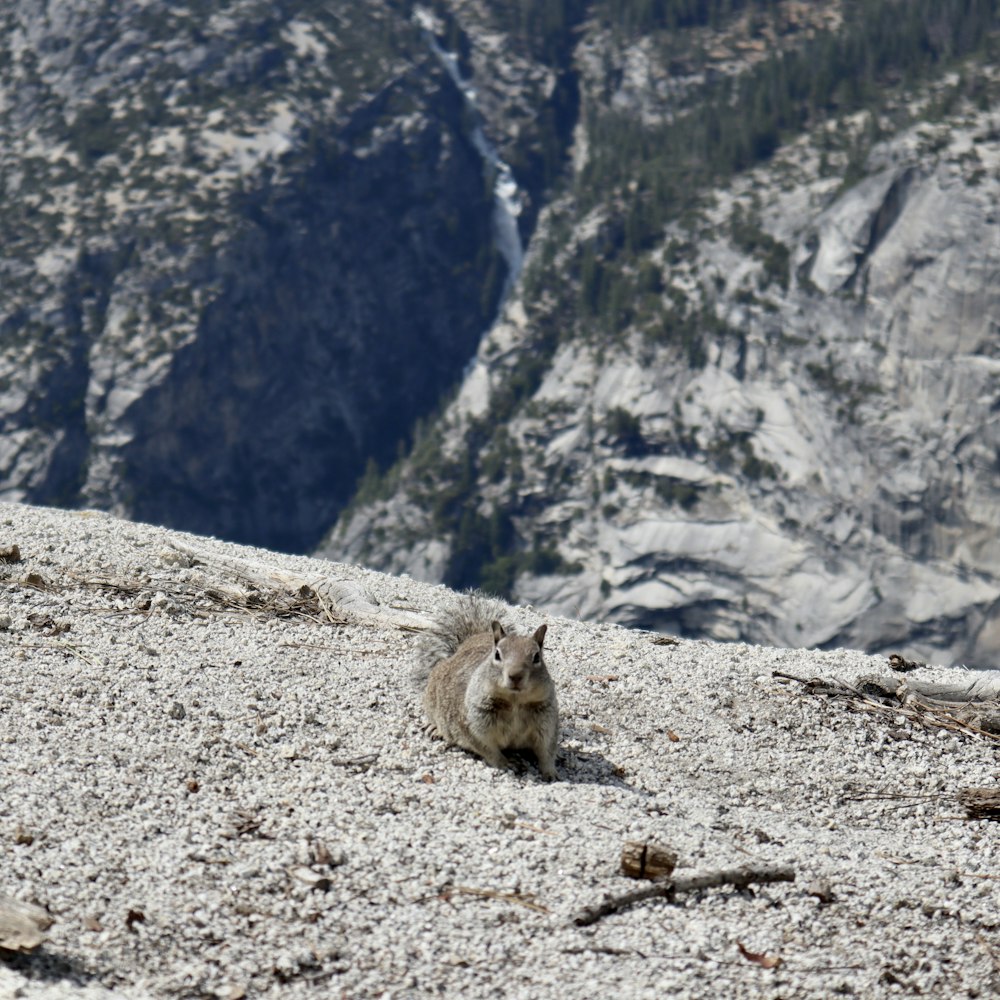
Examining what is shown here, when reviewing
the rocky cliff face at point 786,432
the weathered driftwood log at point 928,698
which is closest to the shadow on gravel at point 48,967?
the weathered driftwood log at point 928,698

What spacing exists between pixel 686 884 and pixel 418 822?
1.77 meters

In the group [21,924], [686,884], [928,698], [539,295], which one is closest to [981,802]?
[928,698]

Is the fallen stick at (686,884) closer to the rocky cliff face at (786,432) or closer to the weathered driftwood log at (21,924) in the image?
the weathered driftwood log at (21,924)

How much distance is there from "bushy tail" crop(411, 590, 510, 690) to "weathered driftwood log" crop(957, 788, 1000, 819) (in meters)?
3.79

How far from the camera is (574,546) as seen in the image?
11556 cm

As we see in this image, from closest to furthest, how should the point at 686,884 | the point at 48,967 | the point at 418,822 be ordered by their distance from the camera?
the point at 48,967, the point at 686,884, the point at 418,822

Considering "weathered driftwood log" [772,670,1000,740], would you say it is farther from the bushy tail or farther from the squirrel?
the squirrel

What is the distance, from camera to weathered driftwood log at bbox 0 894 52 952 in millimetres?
6586

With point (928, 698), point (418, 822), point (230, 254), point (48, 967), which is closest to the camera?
point (48, 967)

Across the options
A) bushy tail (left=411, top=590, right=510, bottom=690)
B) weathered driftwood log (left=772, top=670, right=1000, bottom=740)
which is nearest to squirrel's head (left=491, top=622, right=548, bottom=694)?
bushy tail (left=411, top=590, right=510, bottom=690)

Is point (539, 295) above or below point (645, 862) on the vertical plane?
below

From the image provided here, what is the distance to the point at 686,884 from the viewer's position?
7.76 meters

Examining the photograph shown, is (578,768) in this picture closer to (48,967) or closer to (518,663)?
(518,663)

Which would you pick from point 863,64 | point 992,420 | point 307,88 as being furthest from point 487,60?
point 992,420
